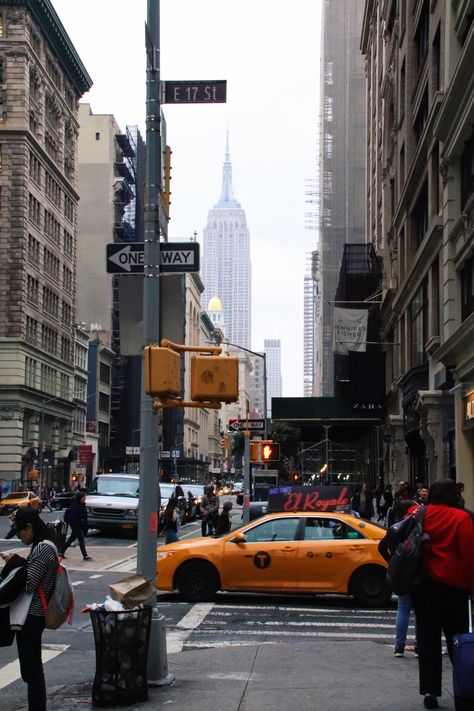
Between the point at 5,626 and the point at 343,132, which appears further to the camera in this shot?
the point at 343,132

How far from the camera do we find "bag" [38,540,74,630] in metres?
6.92

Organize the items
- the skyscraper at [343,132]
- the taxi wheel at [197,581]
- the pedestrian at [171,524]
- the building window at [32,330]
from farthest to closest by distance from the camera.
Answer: the skyscraper at [343,132], the building window at [32,330], the pedestrian at [171,524], the taxi wheel at [197,581]

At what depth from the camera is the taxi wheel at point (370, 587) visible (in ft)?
49.3

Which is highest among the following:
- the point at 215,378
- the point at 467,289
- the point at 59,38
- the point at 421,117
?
the point at 59,38

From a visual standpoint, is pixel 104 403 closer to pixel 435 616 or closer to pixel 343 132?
pixel 343 132

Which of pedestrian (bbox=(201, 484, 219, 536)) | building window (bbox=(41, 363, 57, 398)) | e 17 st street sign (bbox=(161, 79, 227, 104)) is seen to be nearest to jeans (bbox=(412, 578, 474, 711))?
e 17 st street sign (bbox=(161, 79, 227, 104))

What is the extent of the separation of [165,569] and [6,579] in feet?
28.3

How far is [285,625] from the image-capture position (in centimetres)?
1325

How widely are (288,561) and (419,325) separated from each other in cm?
2204

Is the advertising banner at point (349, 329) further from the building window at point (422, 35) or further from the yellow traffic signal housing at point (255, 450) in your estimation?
the yellow traffic signal housing at point (255, 450)

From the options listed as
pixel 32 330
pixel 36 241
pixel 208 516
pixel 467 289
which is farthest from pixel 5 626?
pixel 36 241

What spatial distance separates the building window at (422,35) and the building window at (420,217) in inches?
211

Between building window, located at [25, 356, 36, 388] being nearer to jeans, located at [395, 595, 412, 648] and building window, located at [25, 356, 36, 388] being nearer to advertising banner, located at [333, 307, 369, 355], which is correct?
advertising banner, located at [333, 307, 369, 355]

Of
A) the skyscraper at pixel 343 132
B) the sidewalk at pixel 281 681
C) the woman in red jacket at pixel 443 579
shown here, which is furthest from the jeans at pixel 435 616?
the skyscraper at pixel 343 132
